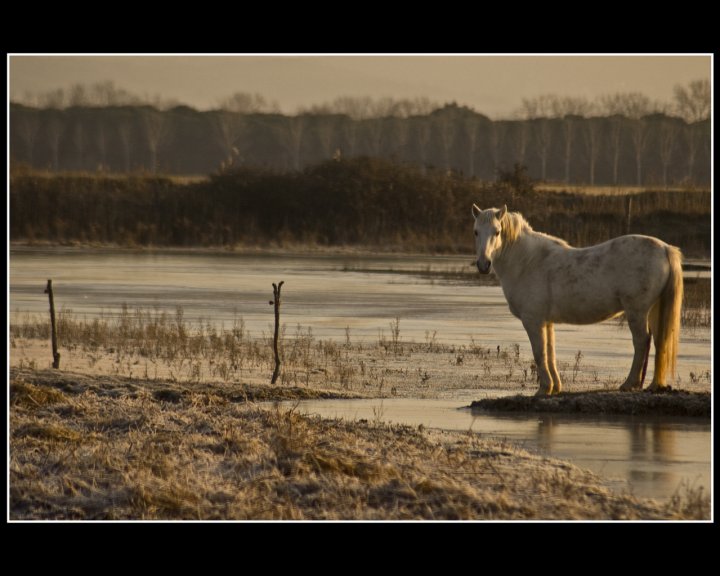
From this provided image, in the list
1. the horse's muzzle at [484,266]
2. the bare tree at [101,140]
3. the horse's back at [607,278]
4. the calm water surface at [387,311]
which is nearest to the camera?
the calm water surface at [387,311]

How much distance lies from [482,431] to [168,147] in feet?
257

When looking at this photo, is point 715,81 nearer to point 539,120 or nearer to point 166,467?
point 166,467

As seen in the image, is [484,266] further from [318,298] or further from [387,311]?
[318,298]

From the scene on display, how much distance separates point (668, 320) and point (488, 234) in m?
2.14

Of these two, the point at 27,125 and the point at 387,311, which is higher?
the point at 27,125

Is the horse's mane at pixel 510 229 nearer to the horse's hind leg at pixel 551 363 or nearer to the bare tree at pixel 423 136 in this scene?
the horse's hind leg at pixel 551 363

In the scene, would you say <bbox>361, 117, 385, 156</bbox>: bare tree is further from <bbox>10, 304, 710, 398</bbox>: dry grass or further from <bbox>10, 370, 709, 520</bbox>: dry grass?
<bbox>10, 370, 709, 520</bbox>: dry grass

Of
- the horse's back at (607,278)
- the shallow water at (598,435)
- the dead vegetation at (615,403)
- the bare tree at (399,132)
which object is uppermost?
the bare tree at (399,132)

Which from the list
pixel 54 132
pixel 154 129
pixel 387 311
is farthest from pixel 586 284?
pixel 154 129

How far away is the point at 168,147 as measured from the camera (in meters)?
87.0

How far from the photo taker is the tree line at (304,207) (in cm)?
4738

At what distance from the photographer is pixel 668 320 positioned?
12.5 metres

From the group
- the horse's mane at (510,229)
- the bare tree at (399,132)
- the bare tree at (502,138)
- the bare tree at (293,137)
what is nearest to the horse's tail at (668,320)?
the horse's mane at (510,229)

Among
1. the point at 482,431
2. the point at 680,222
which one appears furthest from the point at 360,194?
the point at 482,431
